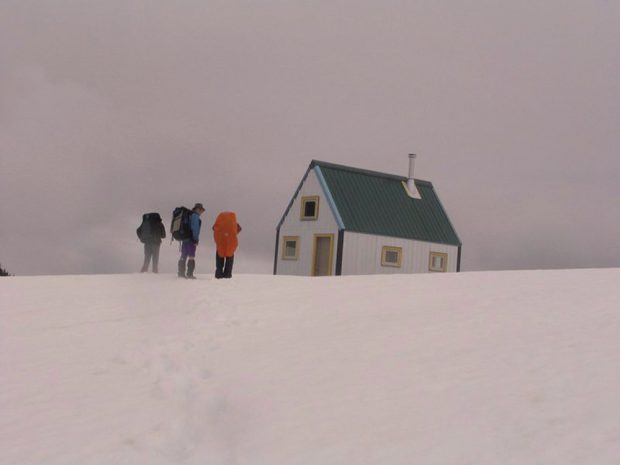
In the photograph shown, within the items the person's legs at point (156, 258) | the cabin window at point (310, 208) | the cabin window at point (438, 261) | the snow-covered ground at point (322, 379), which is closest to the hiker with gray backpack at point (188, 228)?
the person's legs at point (156, 258)

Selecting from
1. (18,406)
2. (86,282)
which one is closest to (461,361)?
(18,406)

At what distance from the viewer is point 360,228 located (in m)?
25.0

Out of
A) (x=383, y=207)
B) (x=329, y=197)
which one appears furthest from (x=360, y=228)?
(x=383, y=207)

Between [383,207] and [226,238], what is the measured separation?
11.6 metres

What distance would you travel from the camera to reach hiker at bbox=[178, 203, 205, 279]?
1572 cm

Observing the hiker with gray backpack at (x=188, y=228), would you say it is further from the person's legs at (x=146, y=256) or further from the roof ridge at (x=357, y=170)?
the roof ridge at (x=357, y=170)

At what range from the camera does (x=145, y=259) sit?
1812 cm

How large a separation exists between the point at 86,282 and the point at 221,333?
7.44 metres

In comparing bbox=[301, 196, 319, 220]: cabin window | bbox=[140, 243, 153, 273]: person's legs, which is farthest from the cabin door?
bbox=[140, 243, 153, 273]: person's legs

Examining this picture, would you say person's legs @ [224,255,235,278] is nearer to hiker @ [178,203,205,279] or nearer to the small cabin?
hiker @ [178,203,205,279]

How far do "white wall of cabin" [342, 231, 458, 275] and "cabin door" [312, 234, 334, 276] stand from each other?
0.62 meters

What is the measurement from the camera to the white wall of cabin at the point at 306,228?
82.3 feet

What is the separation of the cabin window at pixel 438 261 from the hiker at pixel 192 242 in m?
13.7

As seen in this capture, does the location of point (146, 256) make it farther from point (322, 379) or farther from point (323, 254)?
point (322, 379)
